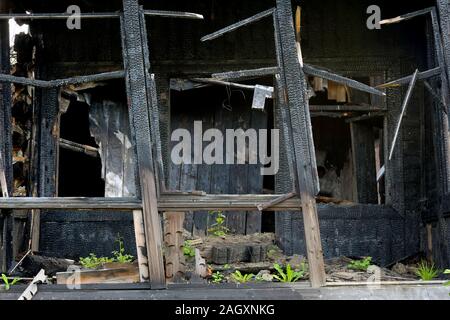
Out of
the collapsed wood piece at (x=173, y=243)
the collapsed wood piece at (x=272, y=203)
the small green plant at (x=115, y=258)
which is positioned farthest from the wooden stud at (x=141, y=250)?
the small green plant at (x=115, y=258)

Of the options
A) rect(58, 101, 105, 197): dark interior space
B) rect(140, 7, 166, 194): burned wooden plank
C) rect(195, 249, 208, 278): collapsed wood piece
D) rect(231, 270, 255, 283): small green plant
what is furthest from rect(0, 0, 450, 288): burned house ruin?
rect(140, 7, 166, 194): burned wooden plank

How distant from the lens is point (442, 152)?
7.50 meters

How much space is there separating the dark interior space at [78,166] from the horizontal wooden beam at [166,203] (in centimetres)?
558

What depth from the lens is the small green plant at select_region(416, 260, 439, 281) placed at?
7393 millimetres

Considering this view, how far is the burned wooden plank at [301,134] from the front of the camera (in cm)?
588

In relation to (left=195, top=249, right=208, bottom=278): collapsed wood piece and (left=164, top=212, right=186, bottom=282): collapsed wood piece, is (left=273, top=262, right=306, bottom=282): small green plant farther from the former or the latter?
(left=164, top=212, right=186, bottom=282): collapsed wood piece

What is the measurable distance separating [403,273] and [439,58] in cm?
297

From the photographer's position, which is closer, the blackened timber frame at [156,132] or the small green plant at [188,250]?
the blackened timber frame at [156,132]

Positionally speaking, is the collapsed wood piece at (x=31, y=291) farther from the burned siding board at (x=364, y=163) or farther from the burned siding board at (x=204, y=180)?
the burned siding board at (x=364, y=163)

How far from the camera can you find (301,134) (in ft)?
20.0

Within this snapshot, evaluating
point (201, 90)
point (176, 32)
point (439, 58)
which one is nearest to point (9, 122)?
point (176, 32)

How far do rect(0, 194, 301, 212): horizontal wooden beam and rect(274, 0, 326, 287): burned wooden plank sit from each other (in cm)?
16

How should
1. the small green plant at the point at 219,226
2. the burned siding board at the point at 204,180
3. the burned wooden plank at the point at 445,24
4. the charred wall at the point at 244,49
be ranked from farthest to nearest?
the burned siding board at the point at 204,180 → the small green plant at the point at 219,226 → the charred wall at the point at 244,49 → the burned wooden plank at the point at 445,24

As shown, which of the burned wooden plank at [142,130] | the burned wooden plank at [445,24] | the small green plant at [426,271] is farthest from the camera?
the small green plant at [426,271]
